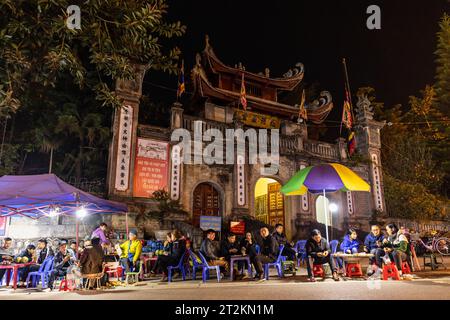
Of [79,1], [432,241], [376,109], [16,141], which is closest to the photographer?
[79,1]

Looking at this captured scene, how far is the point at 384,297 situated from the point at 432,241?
22.8ft

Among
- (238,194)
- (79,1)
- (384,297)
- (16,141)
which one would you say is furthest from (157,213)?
(384,297)

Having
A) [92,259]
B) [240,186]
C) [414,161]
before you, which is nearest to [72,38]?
[92,259]

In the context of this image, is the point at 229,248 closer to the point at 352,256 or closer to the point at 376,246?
the point at 352,256

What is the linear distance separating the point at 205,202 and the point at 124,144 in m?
4.28

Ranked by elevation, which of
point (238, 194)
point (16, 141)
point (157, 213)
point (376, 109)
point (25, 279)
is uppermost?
point (376, 109)

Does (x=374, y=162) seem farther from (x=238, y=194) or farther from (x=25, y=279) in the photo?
(x=25, y=279)

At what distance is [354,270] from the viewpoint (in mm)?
7766

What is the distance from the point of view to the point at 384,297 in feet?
15.8

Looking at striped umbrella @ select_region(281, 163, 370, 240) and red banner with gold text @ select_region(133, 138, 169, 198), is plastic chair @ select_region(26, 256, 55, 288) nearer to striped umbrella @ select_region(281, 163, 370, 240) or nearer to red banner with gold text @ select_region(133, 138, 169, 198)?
red banner with gold text @ select_region(133, 138, 169, 198)

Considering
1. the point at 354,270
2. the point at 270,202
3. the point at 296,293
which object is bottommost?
the point at 296,293

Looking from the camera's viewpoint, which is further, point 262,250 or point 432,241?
point 432,241

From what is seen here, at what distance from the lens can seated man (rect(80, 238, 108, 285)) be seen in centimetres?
644

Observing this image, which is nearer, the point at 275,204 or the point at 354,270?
the point at 354,270
